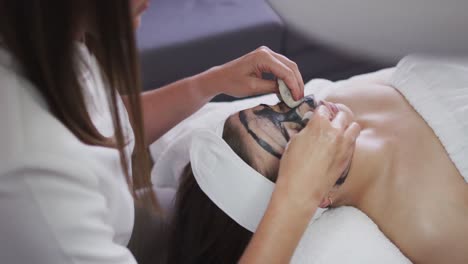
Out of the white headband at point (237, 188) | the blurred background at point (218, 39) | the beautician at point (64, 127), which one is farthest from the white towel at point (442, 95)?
the beautician at point (64, 127)

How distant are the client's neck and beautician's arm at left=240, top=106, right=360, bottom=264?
0.09m

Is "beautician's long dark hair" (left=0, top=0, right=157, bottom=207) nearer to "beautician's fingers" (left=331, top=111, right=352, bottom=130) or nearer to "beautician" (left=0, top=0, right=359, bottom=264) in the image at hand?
"beautician" (left=0, top=0, right=359, bottom=264)

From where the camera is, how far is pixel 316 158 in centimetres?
73

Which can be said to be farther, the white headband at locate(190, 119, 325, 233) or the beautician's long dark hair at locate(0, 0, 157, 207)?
the white headband at locate(190, 119, 325, 233)

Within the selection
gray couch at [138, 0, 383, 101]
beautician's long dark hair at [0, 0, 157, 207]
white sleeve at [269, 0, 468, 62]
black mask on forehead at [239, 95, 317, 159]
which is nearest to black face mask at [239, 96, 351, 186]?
black mask on forehead at [239, 95, 317, 159]

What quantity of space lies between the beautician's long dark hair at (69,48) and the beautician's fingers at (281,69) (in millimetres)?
364

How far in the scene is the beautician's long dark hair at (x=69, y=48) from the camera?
0.45 m

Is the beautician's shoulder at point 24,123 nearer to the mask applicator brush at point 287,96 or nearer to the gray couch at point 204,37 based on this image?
the mask applicator brush at point 287,96

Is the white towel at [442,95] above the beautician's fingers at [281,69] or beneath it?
beneath

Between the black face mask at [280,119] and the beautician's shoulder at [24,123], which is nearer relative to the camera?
the beautician's shoulder at [24,123]

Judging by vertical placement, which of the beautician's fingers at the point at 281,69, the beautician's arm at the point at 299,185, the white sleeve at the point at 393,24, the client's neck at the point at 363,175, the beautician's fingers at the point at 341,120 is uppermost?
the white sleeve at the point at 393,24

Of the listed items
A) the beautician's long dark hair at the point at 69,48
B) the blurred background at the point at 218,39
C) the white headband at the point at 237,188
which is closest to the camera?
the beautician's long dark hair at the point at 69,48

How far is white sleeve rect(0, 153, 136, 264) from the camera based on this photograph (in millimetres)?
480

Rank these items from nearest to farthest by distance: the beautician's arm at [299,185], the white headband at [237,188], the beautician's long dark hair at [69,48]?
1. the beautician's long dark hair at [69,48]
2. the beautician's arm at [299,185]
3. the white headband at [237,188]
